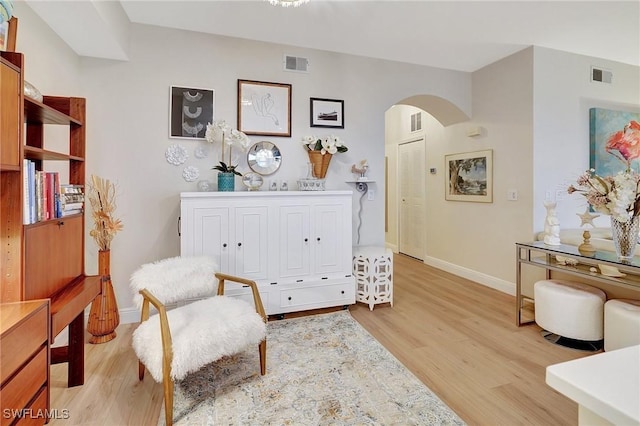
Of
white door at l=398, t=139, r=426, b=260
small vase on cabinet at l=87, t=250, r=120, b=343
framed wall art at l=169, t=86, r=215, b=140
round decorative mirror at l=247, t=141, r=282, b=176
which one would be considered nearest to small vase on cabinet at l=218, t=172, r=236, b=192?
round decorative mirror at l=247, t=141, r=282, b=176

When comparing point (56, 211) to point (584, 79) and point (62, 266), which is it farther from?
point (584, 79)

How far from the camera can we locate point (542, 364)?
2320 mm

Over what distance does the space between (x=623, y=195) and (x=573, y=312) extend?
0.96 meters

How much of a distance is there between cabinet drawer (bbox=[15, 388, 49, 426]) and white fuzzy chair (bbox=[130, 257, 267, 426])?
1.40ft

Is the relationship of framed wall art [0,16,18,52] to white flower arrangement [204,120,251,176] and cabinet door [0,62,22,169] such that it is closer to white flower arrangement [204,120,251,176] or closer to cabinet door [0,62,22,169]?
cabinet door [0,62,22,169]

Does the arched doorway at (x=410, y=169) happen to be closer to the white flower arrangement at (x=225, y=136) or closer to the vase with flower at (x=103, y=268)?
the white flower arrangement at (x=225, y=136)

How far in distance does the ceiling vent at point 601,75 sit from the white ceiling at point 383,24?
18 cm

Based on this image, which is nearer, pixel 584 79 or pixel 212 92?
pixel 212 92

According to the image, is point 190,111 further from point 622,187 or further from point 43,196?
point 622,187

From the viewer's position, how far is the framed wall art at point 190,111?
3.09 meters

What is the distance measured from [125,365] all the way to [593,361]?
268 cm

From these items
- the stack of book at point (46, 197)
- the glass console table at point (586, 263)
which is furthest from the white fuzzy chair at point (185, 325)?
the glass console table at point (586, 263)

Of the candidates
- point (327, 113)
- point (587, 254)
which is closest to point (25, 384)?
point (327, 113)

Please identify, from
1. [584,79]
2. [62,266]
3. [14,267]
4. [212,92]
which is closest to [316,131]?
[212,92]
